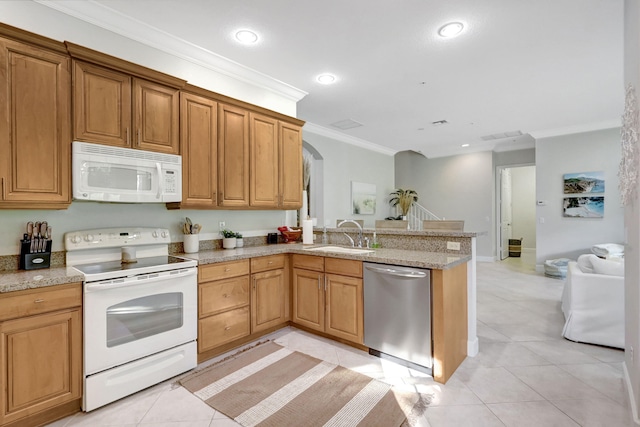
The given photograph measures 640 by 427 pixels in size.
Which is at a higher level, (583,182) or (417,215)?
(583,182)

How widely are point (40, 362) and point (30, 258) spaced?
74 cm

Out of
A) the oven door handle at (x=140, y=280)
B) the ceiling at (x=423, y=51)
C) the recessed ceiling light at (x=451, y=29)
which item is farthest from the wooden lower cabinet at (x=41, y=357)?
the recessed ceiling light at (x=451, y=29)

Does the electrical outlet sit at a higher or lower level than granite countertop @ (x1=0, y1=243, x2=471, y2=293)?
higher

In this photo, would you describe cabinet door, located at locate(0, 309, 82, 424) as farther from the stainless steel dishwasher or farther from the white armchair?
the white armchair

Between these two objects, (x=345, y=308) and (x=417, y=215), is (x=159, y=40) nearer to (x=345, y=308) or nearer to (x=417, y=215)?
(x=345, y=308)

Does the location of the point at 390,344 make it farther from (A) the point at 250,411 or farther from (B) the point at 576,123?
(B) the point at 576,123

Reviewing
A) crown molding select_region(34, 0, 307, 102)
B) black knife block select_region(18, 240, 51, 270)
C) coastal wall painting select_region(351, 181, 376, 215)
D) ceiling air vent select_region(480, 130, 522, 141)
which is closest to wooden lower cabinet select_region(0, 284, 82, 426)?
black knife block select_region(18, 240, 51, 270)

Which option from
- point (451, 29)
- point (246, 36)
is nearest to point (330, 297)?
point (246, 36)

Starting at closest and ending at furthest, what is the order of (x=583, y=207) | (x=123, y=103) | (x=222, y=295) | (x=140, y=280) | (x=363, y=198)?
1. (x=140, y=280)
2. (x=123, y=103)
3. (x=222, y=295)
4. (x=583, y=207)
5. (x=363, y=198)

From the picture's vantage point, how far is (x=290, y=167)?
384cm

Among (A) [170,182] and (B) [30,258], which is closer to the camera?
(B) [30,258]

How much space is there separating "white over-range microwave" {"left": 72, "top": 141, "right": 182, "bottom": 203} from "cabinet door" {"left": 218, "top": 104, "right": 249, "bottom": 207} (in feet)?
1.50

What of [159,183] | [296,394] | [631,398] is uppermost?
[159,183]

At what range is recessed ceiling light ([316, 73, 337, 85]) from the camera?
3584 millimetres
